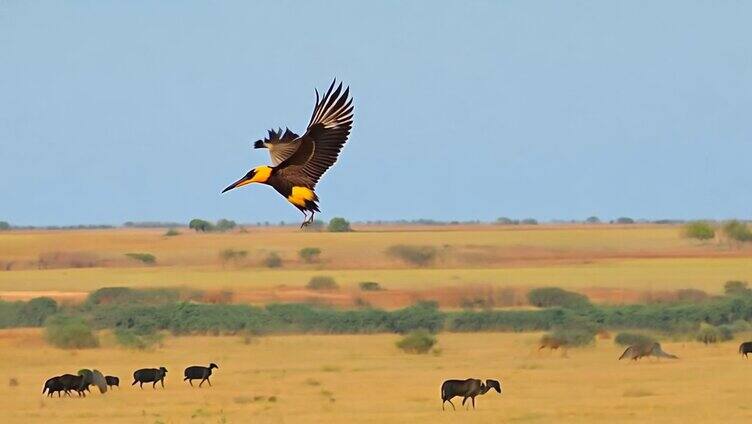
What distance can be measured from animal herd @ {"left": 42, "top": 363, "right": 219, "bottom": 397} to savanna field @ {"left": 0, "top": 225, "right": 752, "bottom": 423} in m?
0.30

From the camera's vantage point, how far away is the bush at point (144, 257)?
337 feet

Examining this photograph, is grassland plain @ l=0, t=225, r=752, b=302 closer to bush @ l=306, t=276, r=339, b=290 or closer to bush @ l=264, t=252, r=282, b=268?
Answer: bush @ l=264, t=252, r=282, b=268

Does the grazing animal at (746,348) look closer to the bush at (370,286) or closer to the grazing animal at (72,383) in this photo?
the grazing animal at (72,383)

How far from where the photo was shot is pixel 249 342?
177ft

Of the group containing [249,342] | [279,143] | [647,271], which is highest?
[647,271]

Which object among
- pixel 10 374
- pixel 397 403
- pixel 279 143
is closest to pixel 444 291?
pixel 10 374

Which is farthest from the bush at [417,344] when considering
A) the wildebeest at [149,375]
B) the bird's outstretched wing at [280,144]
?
the bird's outstretched wing at [280,144]

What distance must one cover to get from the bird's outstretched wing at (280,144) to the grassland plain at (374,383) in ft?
77.3

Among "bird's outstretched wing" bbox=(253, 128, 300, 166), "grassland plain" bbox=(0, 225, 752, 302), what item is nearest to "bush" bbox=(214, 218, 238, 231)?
"grassland plain" bbox=(0, 225, 752, 302)

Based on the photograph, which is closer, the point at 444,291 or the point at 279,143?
the point at 279,143

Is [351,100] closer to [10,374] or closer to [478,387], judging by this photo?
[478,387]

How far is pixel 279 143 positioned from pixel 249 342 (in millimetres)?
46662

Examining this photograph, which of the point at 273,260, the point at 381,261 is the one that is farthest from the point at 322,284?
the point at 381,261

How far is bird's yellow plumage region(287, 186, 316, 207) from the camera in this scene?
23.0 ft
